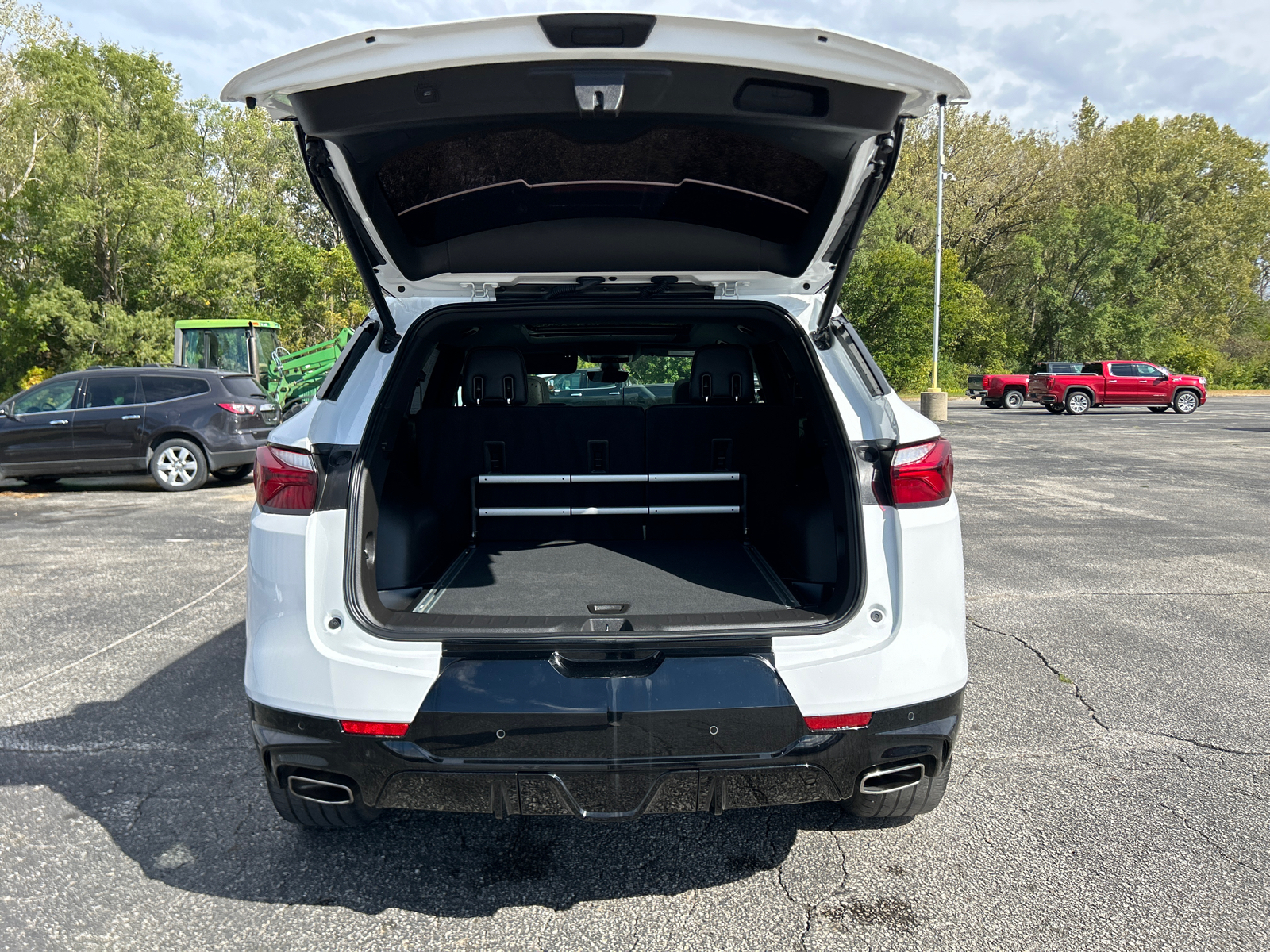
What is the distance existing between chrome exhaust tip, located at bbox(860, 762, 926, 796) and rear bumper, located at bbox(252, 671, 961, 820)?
29mm

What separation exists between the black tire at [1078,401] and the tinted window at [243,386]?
24.1 meters

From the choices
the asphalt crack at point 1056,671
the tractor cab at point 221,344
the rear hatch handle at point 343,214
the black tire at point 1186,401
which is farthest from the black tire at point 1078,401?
the rear hatch handle at point 343,214

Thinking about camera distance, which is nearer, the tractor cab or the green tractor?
the green tractor

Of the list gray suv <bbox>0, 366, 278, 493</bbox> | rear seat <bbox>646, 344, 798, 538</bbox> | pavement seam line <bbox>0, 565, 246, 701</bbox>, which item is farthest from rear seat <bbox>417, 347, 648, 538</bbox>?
gray suv <bbox>0, 366, 278, 493</bbox>

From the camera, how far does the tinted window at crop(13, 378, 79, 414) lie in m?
10.9

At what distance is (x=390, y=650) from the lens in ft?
6.93

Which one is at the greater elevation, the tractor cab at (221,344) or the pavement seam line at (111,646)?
the tractor cab at (221,344)

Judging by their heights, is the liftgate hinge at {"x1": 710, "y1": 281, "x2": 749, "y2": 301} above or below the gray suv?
above

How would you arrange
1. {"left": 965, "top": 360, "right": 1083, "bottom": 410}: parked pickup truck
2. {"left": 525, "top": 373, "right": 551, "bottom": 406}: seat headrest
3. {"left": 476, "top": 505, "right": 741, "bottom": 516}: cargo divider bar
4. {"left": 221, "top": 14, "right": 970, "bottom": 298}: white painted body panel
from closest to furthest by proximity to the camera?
{"left": 221, "top": 14, "right": 970, "bottom": 298}: white painted body panel
{"left": 476, "top": 505, "right": 741, "bottom": 516}: cargo divider bar
{"left": 525, "top": 373, "right": 551, "bottom": 406}: seat headrest
{"left": 965, "top": 360, "right": 1083, "bottom": 410}: parked pickup truck

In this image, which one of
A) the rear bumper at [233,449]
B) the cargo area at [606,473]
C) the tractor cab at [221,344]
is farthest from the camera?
the tractor cab at [221,344]

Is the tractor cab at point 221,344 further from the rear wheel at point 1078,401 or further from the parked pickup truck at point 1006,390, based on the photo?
the parked pickup truck at point 1006,390

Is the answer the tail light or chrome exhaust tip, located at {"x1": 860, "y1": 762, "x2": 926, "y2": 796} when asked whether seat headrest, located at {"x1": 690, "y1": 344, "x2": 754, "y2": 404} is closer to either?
the tail light

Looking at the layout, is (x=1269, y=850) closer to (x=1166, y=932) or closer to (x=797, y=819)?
(x=1166, y=932)

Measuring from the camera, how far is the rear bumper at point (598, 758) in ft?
6.64
